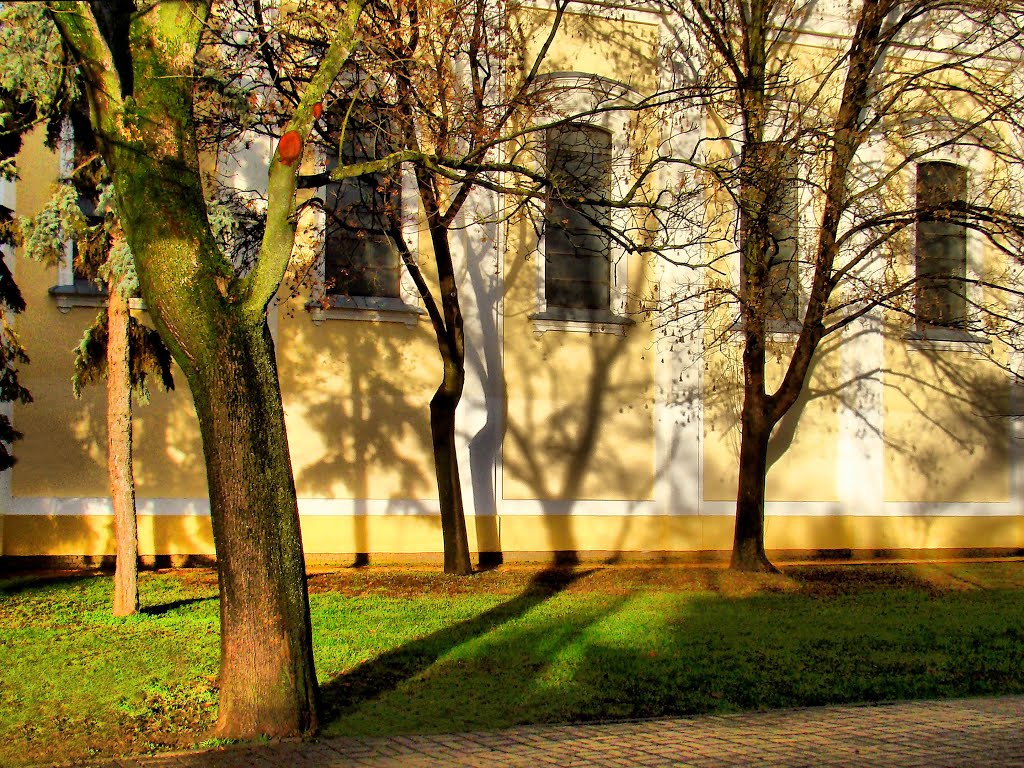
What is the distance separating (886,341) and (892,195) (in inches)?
148

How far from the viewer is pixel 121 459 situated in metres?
11.4

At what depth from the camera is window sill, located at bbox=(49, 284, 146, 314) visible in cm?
1512

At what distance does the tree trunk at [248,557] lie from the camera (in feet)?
23.3

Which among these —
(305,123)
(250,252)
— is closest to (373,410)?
(250,252)

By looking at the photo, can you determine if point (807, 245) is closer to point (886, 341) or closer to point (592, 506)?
point (886, 341)

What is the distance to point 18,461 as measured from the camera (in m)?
14.9

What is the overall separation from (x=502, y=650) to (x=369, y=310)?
754 cm

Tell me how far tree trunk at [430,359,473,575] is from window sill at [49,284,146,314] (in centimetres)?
473

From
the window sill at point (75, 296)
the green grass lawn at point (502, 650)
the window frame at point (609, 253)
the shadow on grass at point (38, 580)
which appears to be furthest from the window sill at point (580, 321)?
the shadow on grass at point (38, 580)

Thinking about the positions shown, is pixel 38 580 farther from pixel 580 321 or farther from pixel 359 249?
pixel 580 321

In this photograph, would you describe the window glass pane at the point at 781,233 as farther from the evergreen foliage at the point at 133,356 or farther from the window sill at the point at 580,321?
the evergreen foliage at the point at 133,356

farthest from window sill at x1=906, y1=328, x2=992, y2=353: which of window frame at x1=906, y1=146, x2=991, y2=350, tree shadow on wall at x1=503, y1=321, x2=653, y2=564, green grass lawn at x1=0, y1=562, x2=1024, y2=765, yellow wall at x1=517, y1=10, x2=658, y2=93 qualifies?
yellow wall at x1=517, y1=10, x2=658, y2=93

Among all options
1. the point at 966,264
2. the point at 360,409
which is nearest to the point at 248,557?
the point at 360,409

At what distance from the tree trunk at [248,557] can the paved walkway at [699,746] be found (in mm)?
302
